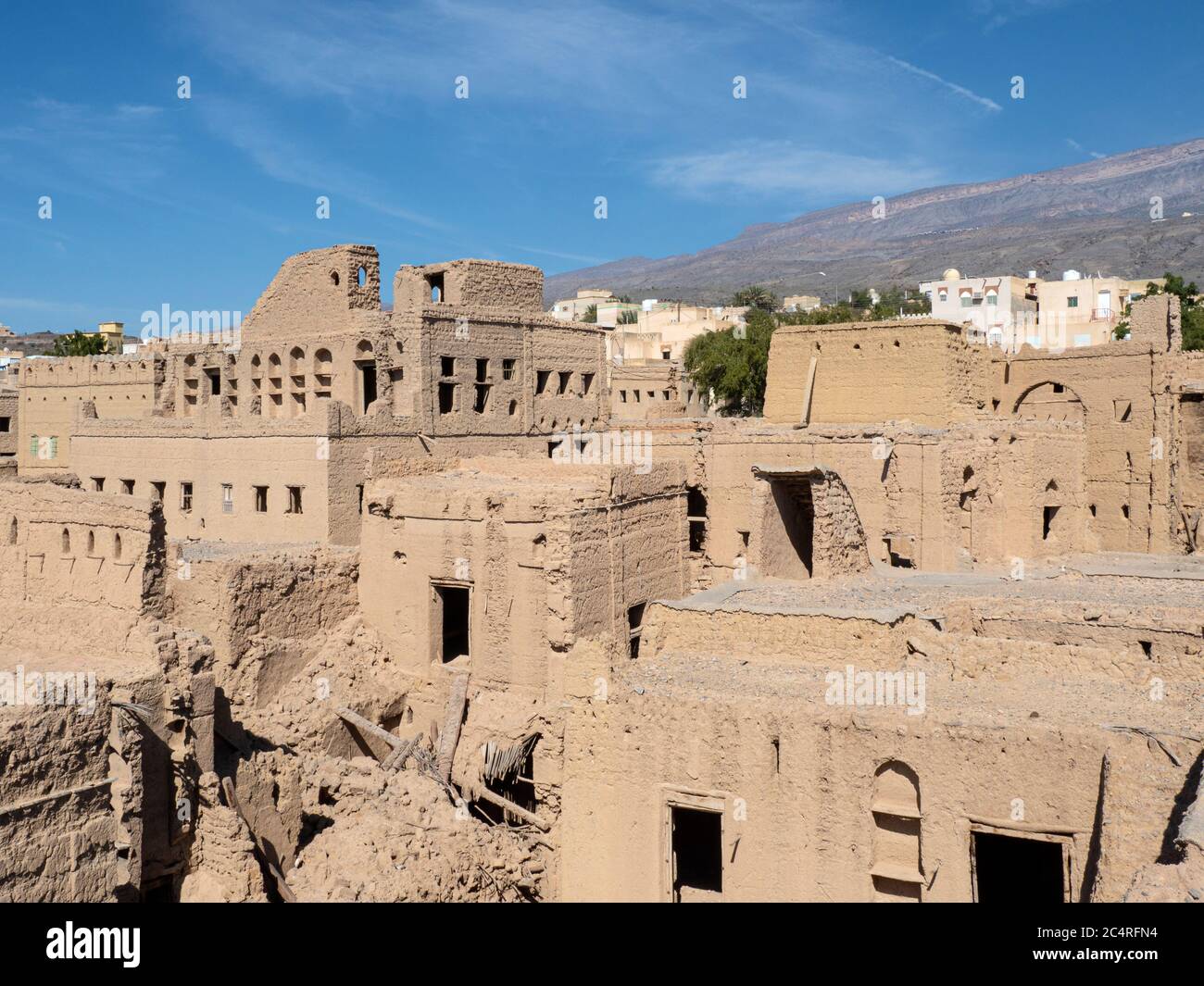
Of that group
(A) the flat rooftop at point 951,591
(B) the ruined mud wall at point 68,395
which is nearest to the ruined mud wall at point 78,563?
(A) the flat rooftop at point 951,591

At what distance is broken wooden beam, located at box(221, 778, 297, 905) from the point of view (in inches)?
543

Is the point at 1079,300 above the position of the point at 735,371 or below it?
above

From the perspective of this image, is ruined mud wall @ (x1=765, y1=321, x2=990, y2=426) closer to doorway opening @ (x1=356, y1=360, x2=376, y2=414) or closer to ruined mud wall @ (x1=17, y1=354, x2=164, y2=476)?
doorway opening @ (x1=356, y1=360, x2=376, y2=414)

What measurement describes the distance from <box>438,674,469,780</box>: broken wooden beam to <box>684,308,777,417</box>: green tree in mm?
30708

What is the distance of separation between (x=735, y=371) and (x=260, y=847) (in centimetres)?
3556

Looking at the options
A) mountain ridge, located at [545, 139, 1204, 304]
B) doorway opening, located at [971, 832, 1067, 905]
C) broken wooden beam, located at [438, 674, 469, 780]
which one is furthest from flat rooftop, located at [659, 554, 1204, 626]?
mountain ridge, located at [545, 139, 1204, 304]

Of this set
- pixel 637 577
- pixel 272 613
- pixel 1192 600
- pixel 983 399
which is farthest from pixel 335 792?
pixel 983 399

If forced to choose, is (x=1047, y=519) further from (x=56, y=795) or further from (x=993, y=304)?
(x=993, y=304)

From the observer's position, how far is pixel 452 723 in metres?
17.8

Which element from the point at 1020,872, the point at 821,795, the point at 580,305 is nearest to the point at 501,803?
the point at 821,795

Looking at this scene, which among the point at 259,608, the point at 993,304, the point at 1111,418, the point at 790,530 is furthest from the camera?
the point at 993,304

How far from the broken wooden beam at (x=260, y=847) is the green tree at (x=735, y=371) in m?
35.1

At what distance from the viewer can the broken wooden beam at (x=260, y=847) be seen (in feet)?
45.2
